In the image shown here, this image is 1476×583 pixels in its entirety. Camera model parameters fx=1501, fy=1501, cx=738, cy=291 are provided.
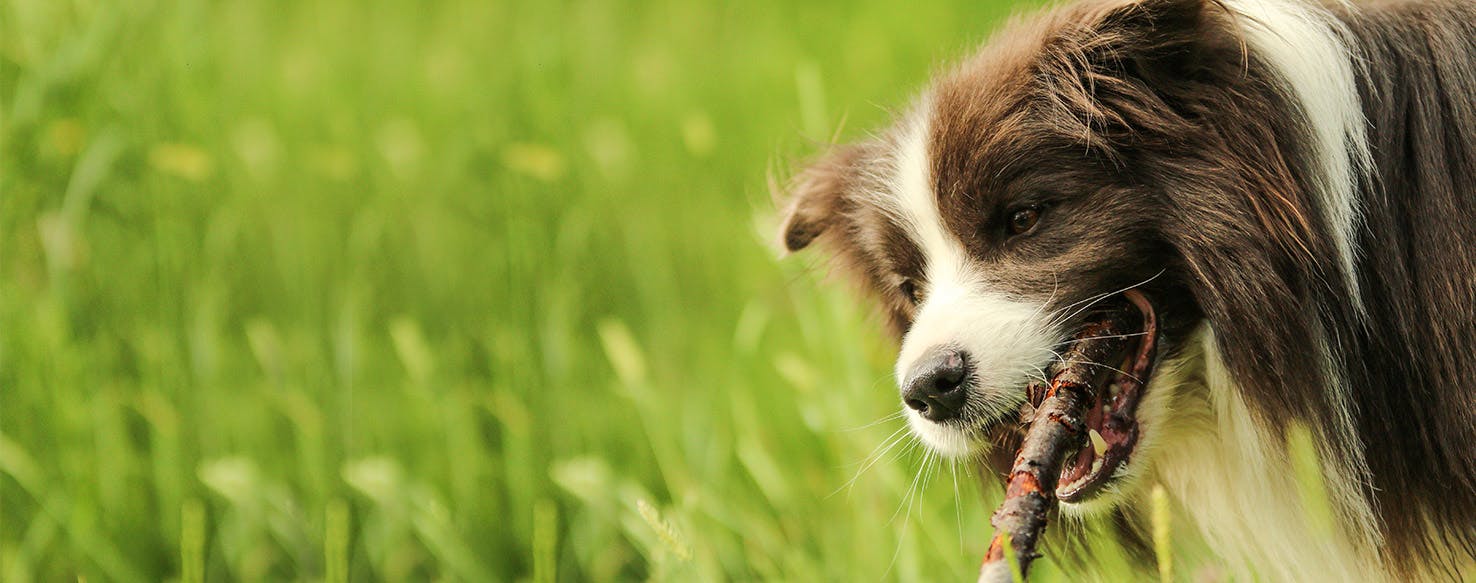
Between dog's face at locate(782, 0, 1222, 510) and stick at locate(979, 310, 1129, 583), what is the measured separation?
5 centimetres

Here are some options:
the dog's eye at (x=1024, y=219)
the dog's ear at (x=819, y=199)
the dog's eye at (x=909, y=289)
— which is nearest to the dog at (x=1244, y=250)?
the dog's eye at (x=1024, y=219)

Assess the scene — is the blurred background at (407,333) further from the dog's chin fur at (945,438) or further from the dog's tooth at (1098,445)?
the dog's tooth at (1098,445)

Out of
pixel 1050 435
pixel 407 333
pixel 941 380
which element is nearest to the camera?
pixel 1050 435

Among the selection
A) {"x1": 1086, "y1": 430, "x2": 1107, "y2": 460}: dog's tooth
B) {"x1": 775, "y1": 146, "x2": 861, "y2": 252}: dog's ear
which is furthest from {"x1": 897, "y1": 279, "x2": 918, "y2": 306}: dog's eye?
{"x1": 1086, "y1": 430, "x2": 1107, "y2": 460}: dog's tooth

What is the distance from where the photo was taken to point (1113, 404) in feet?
9.26

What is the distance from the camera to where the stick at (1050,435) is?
7.61 ft

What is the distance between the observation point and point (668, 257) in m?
5.60

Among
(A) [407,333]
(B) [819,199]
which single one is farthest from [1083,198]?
(A) [407,333]

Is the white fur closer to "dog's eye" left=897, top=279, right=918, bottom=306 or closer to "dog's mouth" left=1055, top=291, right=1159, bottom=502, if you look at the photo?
"dog's mouth" left=1055, top=291, right=1159, bottom=502

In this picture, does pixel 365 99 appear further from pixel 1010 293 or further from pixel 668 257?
pixel 1010 293

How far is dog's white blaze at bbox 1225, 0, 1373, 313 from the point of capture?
8.64 ft

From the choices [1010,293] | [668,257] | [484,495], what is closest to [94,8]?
[484,495]

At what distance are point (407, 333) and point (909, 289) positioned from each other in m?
1.85

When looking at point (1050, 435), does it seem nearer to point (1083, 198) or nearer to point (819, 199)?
point (1083, 198)
